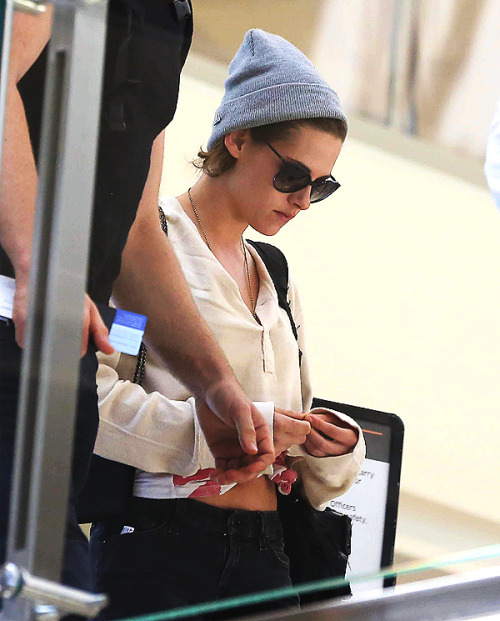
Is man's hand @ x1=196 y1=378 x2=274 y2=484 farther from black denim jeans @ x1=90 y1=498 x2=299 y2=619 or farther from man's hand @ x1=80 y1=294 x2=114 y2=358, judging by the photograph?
man's hand @ x1=80 y1=294 x2=114 y2=358

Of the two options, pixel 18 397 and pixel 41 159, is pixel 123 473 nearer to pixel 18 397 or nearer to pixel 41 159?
pixel 18 397

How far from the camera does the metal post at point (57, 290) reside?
774 mm

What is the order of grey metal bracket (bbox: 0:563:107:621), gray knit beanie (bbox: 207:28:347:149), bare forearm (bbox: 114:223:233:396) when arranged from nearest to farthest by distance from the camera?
grey metal bracket (bbox: 0:563:107:621)
bare forearm (bbox: 114:223:233:396)
gray knit beanie (bbox: 207:28:347:149)

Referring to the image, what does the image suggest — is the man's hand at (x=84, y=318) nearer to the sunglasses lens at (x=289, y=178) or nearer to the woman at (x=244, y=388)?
the woman at (x=244, y=388)

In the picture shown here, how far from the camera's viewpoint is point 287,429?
109cm

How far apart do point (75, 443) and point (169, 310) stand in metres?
0.20

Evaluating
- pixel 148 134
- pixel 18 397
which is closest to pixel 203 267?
pixel 148 134

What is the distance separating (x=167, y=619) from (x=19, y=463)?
22cm

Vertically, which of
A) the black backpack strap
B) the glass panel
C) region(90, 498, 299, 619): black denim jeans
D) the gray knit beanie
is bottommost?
region(90, 498, 299, 619): black denim jeans

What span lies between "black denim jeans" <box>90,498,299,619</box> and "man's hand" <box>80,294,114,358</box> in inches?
8.5

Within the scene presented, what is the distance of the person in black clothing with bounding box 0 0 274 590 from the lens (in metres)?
0.88

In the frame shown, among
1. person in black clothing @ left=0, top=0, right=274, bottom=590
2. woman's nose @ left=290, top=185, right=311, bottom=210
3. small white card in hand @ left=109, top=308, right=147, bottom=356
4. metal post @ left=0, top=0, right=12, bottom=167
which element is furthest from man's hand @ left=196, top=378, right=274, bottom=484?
metal post @ left=0, top=0, right=12, bottom=167

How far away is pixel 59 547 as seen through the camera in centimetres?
79

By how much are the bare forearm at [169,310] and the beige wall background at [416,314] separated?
0.10 metres
